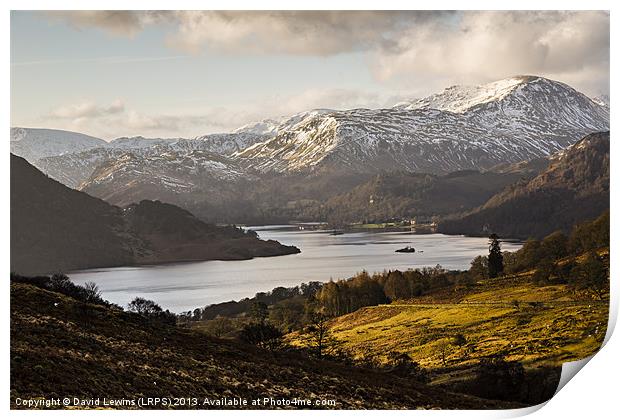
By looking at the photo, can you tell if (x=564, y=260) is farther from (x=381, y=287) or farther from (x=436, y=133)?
(x=436, y=133)

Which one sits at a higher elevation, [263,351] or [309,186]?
[309,186]

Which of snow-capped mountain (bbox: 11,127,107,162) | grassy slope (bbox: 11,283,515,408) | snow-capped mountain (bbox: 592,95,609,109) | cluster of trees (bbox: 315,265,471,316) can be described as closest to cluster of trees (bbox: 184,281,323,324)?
cluster of trees (bbox: 315,265,471,316)

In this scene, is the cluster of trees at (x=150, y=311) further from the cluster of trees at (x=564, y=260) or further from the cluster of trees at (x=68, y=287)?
the cluster of trees at (x=564, y=260)

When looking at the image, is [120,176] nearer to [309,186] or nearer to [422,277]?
[309,186]

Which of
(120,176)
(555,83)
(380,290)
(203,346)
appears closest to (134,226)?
(120,176)

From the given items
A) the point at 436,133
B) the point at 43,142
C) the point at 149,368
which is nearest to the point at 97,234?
the point at 43,142

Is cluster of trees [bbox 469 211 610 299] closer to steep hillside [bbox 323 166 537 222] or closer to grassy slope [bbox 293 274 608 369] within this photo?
grassy slope [bbox 293 274 608 369]
